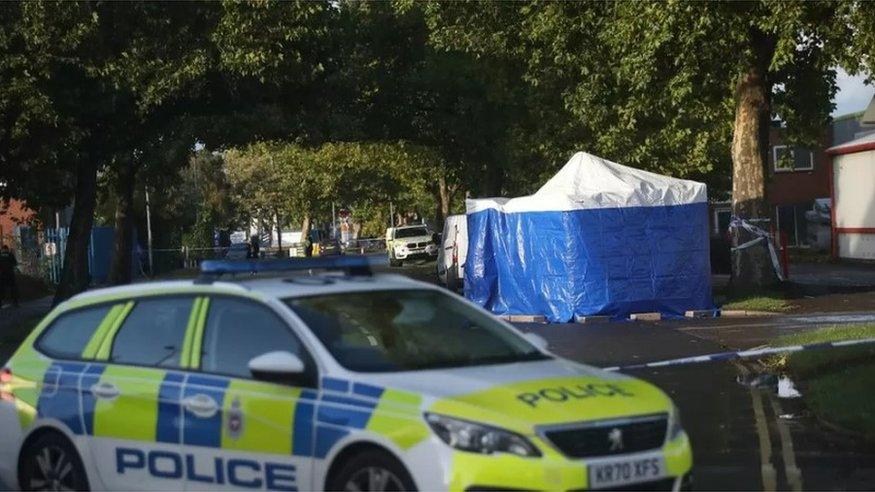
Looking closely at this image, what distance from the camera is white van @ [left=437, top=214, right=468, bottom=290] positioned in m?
31.8

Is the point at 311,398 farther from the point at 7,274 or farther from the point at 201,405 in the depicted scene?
the point at 7,274

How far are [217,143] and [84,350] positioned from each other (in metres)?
24.1

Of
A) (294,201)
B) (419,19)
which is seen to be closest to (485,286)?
(419,19)

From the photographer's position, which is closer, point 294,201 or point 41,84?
point 41,84

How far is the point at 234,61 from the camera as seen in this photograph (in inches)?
1069

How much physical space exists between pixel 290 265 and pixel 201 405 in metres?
1.22

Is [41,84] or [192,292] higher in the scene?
[41,84]

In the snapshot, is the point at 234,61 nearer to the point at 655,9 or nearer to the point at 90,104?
the point at 90,104

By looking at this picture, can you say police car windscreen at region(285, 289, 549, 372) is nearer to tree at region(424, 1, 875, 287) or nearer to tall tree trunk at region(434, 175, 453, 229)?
tree at region(424, 1, 875, 287)

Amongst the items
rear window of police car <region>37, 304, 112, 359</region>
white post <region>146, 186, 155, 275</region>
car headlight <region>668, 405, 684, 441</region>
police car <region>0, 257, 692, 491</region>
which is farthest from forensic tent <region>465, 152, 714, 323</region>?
white post <region>146, 186, 155, 275</region>

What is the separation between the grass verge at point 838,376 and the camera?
10852 millimetres

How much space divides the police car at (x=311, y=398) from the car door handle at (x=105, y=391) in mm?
12

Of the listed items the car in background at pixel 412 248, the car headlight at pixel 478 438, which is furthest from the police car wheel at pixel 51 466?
the car in background at pixel 412 248

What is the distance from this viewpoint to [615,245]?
23125 mm
